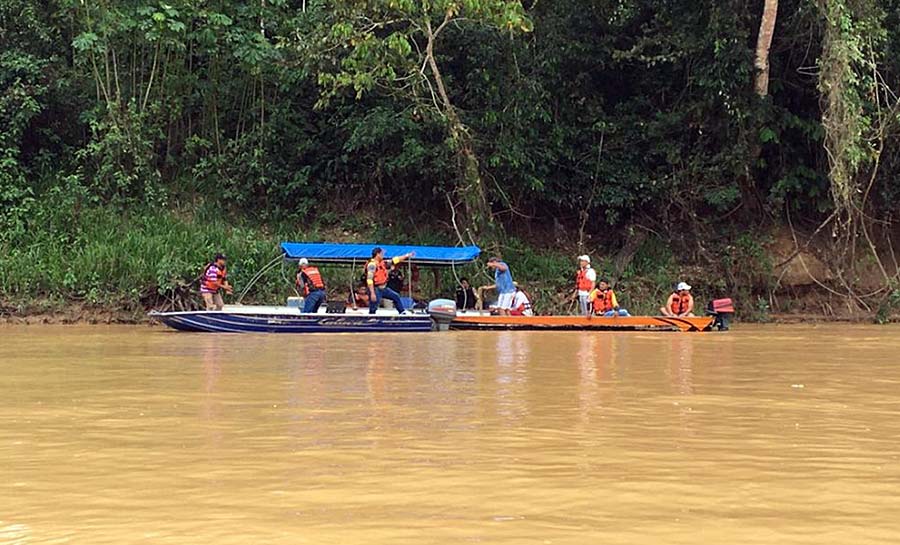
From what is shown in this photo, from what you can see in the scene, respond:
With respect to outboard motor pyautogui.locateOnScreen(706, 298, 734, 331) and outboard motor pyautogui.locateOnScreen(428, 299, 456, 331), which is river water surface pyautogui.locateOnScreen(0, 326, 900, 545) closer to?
outboard motor pyautogui.locateOnScreen(428, 299, 456, 331)

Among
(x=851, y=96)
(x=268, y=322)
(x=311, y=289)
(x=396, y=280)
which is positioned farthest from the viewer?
(x=851, y=96)

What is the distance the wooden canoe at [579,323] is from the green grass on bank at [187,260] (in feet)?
8.77

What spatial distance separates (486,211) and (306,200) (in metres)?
4.47

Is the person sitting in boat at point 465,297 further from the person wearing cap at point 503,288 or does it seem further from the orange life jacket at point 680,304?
the orange life jacket at point 680,304

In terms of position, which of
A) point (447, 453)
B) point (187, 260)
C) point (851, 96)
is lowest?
point (447, 453)

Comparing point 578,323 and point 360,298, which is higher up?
point 360,298

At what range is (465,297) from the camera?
2047cm

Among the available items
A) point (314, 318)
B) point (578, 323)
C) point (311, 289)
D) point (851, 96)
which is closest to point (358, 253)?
point (311, 289)

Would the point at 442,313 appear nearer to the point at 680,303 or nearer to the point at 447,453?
the point at 680,303

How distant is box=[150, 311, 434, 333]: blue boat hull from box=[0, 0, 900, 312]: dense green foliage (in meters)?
4.26

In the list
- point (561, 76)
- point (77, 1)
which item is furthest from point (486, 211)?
point (77, 1)

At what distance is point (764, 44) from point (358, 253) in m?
9.47

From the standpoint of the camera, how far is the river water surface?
3.79 m

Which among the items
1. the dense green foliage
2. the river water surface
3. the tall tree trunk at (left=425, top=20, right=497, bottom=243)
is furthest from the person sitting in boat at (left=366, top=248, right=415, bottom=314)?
the river water surface
